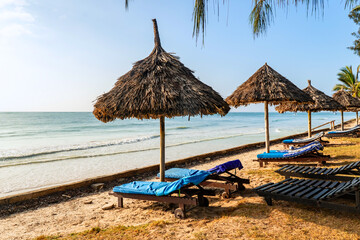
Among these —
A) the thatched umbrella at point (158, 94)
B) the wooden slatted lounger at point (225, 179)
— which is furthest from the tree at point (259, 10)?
the wooden slatted lounger at point (225, 179)

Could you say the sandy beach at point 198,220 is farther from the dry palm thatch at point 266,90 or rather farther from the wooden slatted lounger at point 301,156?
the dry palm thatch at point 266,90

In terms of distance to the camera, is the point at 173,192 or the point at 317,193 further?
the point at 173,192

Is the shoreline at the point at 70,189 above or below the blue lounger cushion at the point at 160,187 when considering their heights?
below

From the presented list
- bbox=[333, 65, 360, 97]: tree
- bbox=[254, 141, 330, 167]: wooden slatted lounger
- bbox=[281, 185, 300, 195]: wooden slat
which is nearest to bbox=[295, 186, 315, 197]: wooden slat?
bbox=[281, 185, 300, 195]: wooden slat

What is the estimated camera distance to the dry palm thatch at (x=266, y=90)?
269 inches

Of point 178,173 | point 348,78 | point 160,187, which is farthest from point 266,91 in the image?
point 348,78

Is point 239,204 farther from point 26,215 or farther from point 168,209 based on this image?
point 26,215

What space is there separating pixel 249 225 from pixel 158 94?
2537mm

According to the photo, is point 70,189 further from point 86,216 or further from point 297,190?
point 297,190

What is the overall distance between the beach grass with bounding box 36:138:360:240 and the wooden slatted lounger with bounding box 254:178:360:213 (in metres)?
0.18

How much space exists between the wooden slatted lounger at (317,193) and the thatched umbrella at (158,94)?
5.75 feet

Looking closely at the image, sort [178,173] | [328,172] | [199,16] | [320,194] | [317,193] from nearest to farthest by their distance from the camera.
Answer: [199,16], [320,194], [317,193], [328,172], [178,173]

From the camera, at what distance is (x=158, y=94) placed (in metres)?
4.22

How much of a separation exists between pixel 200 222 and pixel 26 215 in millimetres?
3392
